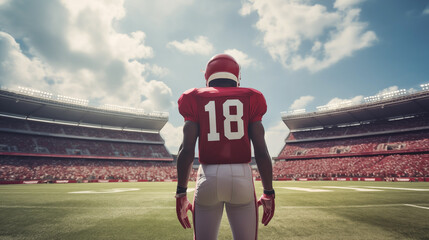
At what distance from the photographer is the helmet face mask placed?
208 centimetres

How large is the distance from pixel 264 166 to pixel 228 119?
55 cm

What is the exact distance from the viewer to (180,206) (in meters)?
1.82

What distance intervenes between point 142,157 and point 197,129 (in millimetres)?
39674

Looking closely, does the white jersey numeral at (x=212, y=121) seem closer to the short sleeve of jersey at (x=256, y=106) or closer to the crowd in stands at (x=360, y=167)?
the short sleeve of jersey at (x=256, y=106)

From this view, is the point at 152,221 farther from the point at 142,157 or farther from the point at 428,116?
the point at 428,116

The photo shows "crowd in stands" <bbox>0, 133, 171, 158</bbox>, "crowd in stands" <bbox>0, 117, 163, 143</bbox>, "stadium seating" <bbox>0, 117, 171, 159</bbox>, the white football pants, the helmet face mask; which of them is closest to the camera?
Answer: the white football pants

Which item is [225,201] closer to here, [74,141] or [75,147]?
[75,147]

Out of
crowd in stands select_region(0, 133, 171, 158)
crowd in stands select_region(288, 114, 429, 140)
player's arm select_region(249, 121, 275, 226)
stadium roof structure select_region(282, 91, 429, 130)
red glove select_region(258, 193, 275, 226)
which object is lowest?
red glove select_region(258, 193, 275, 226)

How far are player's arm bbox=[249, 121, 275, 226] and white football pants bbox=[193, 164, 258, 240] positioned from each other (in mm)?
154

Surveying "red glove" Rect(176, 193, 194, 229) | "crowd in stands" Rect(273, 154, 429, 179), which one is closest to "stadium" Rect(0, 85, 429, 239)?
"crowd in stands" Rect(273, 154, 429, 179)

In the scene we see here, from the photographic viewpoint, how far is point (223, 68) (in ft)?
6.84

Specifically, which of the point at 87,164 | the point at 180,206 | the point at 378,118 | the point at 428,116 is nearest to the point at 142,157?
the point at 87,164

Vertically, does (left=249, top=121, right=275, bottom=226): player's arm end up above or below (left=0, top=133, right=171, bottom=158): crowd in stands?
below

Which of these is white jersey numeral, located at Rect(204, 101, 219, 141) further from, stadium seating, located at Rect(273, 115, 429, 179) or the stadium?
stadium seating, located at Rect(273, 115, 429, 179)
